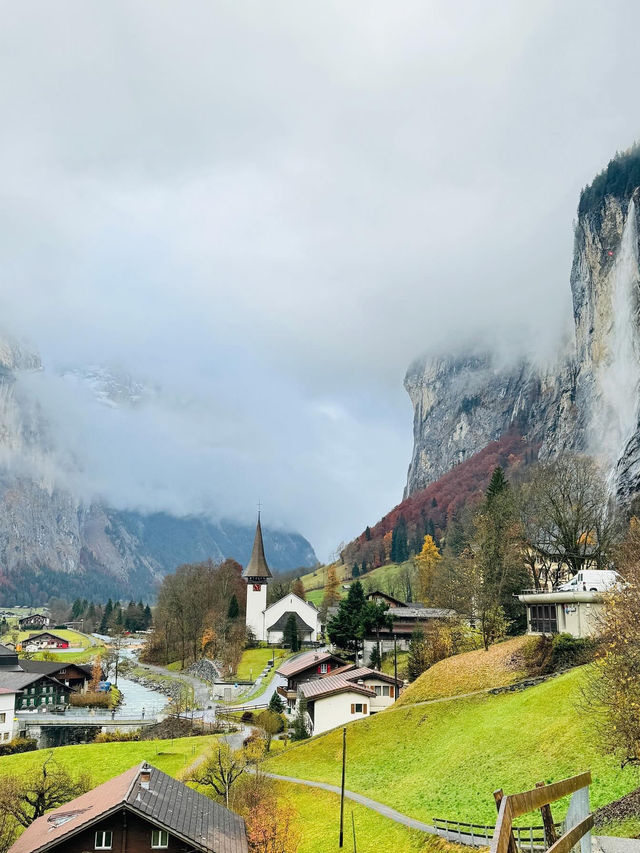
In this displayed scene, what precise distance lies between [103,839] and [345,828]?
12294 mm

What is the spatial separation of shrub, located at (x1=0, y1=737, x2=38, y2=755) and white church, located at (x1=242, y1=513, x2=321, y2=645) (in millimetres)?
49459

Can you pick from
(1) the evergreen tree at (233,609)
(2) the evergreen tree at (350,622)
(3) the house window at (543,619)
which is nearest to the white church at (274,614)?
(1) the evergreen tree at (233,609)

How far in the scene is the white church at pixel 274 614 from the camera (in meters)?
127

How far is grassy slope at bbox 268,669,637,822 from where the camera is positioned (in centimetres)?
3353

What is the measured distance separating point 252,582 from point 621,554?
94.5 meters

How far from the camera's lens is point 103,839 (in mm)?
31203

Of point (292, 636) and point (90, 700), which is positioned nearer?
point (90, 700)

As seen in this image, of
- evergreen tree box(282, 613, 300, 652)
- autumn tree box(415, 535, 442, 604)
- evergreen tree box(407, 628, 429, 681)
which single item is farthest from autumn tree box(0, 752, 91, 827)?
autumn tree box(415, 535, 442, 604)

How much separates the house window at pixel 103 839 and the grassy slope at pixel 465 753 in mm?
13753

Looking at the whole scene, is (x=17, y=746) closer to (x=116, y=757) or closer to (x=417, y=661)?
(x=116, y=757)

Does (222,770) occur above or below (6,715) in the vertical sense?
above

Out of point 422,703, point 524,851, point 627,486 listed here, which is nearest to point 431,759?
point 422,703

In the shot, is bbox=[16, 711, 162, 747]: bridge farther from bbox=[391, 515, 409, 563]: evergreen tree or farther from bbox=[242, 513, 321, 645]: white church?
bbox=[391, 515, 409, 563]: evergreen tree

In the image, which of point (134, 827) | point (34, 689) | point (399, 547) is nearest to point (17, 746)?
point (34, 689)
